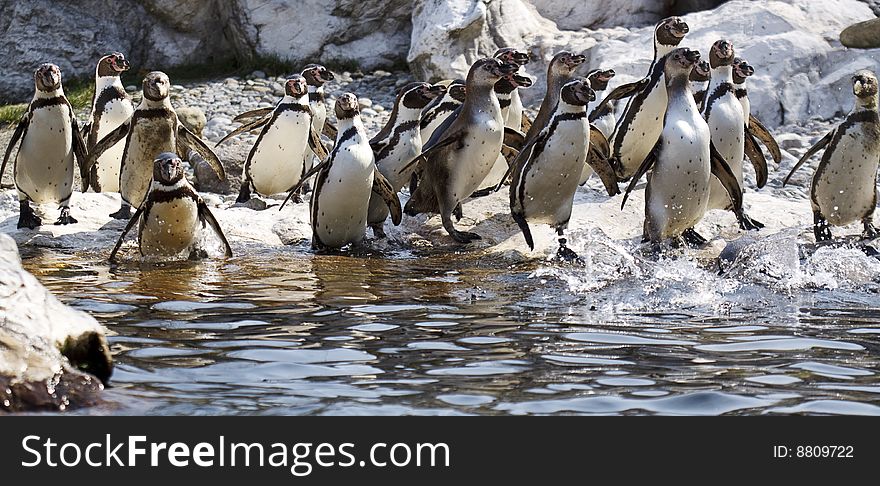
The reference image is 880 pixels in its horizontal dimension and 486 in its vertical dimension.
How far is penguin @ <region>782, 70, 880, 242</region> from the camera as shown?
7402 mm

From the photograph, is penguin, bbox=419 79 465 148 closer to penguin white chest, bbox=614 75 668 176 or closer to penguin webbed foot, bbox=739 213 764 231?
penguin white chest, bbox=614 75 668 176

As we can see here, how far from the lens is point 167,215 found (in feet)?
22.2

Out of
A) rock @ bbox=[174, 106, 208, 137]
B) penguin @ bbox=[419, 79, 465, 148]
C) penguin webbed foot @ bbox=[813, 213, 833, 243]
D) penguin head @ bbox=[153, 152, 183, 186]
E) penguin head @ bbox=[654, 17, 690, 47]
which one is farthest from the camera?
rock @ bbox=[174, 106, 208, 137]

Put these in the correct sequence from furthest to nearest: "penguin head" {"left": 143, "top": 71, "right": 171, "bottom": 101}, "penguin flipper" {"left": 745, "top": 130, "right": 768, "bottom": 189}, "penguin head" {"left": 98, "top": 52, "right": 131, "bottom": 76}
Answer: "penguin head" {"left": 98, "top": 52, "right": 131, "bottom": 76}, "penguin flipper" {"left": 745, "top": 130, "right": 768, "bottom": 189}, "penguin head" {"left": 143, "top": 71, "right": 171, "bottom": 101}

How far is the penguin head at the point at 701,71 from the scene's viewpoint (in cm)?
735

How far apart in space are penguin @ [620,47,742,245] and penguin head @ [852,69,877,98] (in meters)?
1.00

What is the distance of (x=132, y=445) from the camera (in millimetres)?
3195

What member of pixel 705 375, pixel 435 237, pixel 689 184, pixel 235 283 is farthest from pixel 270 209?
pixel 705 375

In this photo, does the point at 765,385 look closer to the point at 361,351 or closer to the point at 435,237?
the point at 361,351

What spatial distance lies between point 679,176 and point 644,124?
4.09ft

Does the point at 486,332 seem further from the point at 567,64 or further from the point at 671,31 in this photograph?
the point at 671,31

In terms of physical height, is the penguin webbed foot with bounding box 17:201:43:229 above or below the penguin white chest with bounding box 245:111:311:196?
below

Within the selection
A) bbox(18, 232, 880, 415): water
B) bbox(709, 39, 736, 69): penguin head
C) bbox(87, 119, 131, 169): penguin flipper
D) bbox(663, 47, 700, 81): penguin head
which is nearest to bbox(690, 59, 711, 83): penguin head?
bbox(709, 39, 736, 69): penguin head

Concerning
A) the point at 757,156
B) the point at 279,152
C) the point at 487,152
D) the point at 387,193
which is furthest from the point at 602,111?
the point at 279,152
